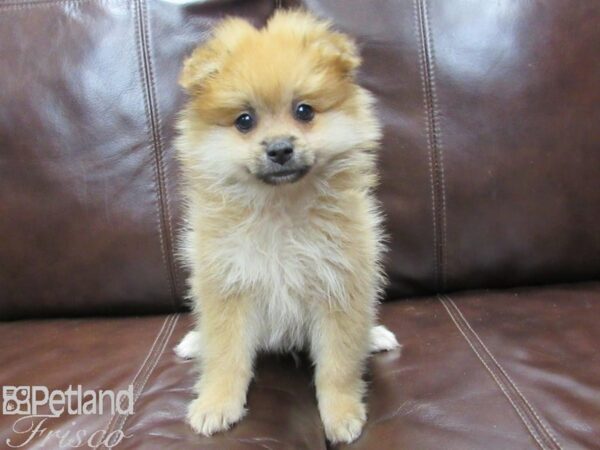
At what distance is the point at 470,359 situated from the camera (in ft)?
4.27

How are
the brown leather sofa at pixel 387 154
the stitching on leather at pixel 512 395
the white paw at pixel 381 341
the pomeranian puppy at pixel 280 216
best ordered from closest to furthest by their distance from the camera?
the stitching on leather at pixel 512 395, the pomeranian puppy at pixel 280 216, the white paw at pixel 381 341, the brown leather sofa at pixel 387 154

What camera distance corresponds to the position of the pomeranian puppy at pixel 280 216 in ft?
3.76

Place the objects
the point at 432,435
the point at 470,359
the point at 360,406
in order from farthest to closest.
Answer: the point at 470,359 < the point at 360,406 < the point at 432,435

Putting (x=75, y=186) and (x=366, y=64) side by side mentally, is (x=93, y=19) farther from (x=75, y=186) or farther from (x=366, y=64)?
(x=366, y=64)

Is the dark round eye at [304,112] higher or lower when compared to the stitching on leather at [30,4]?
lower

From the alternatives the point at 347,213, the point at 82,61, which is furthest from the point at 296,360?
the point at 82,61

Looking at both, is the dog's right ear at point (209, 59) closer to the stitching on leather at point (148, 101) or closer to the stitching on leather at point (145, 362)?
the stitching on leather at point (148, 101)

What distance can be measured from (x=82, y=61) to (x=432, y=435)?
4.23 ft

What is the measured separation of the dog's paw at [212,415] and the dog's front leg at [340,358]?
175 mm

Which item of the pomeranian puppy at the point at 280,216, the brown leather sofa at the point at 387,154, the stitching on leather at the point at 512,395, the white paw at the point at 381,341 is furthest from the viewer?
the brown leather sofa at the point at 387,154

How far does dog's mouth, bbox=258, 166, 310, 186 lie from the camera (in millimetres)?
1119

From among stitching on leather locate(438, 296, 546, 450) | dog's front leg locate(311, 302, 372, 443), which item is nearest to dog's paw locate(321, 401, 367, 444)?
dog's front leg locate(311, 302, 372, 443)

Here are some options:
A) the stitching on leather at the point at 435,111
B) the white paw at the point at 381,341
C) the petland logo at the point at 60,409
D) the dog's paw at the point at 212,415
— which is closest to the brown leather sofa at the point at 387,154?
the stitching on leather at the point at 435,111

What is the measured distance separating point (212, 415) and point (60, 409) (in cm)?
32
